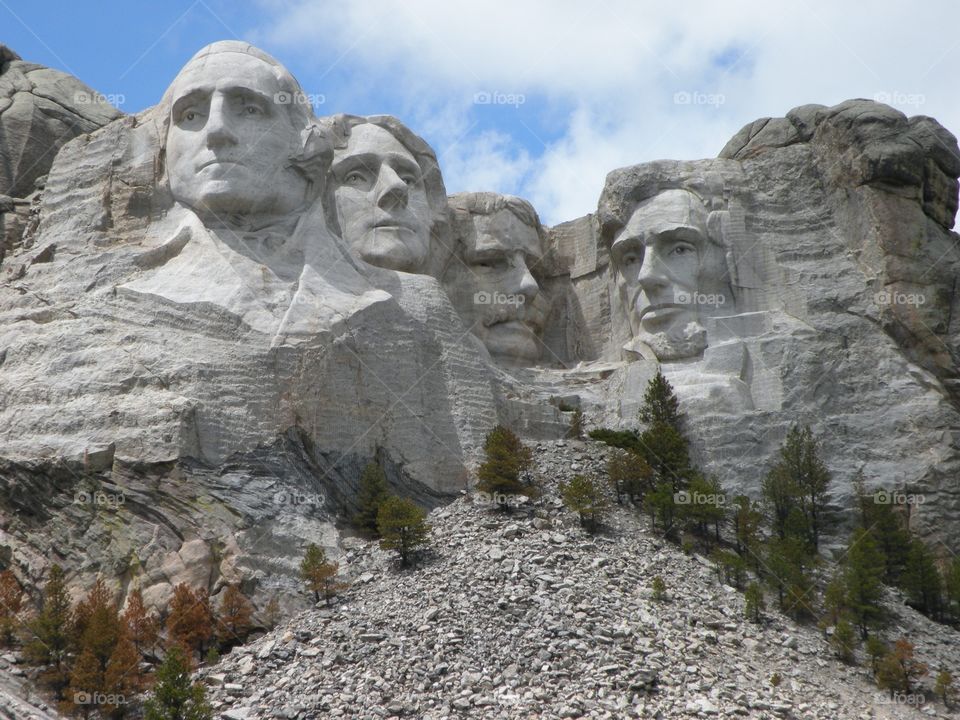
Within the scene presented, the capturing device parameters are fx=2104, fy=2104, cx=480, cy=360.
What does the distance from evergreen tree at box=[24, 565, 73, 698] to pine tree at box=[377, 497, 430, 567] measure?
375 cm

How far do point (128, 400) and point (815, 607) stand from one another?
27.3 feet

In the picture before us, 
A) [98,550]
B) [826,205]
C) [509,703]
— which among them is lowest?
[509,703]

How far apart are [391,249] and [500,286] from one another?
2310 mm

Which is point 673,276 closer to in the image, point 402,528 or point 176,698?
point 402,528

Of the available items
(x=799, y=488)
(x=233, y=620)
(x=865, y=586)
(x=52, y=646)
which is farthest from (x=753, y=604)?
(x=52, y=646)

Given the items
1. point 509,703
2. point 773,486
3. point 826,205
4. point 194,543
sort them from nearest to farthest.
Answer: point 509,703
point 194,543
point 773,486
point 826,205

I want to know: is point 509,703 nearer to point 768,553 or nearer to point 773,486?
point 768,553

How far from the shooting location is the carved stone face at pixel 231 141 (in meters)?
26.4

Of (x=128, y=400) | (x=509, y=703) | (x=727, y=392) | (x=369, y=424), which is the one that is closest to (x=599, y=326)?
(x=727, y=392)

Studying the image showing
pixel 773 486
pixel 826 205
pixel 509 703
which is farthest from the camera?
pixel 826 205

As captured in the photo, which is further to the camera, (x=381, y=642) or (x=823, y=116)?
(x=823, y=116)

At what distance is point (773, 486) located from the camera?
27.0m

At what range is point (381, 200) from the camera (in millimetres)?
29516

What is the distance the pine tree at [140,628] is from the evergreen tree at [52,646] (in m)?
0.60
